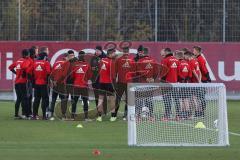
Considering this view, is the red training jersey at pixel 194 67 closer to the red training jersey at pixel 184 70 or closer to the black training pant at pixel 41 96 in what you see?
the red training jersey at pixel 184 70

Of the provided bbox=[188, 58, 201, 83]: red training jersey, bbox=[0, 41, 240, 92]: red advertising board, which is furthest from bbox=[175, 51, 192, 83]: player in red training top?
bbox=[0, 41, 240, 92]: red advertising board

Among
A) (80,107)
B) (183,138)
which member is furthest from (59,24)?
(183,138)

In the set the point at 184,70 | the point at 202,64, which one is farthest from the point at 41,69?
the point at 202,64

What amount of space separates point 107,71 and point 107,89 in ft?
1.76

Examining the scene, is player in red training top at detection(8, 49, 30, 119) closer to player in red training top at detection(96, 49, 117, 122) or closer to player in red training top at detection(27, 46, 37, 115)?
player in red training top at detection(27, 46, 37, 115)

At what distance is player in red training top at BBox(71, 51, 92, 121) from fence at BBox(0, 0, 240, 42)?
9756mm

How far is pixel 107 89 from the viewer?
75.9 ft

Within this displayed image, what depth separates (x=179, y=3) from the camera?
32.8 m

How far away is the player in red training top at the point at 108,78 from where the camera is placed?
2294 centimetres

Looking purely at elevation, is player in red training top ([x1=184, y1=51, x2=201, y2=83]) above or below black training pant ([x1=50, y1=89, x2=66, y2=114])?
above

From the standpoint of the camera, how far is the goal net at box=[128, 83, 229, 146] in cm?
1589

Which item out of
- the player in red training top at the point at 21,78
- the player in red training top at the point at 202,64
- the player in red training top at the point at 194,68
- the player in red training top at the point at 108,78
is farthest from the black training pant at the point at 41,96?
the player in red training top at the point at 202,64

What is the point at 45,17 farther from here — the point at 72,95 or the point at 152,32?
the point at 72,95

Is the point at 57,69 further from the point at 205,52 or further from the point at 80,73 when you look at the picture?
the point at 205,52
